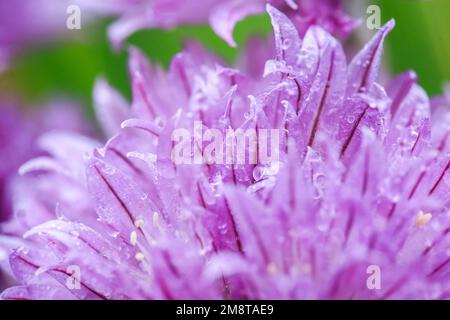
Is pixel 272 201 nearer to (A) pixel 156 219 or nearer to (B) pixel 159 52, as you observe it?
(A) pixel 156 219

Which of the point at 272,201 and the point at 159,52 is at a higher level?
the point at 159,52

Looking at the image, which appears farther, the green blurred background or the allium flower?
the green blurred background

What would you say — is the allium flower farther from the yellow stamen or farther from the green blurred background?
the green blurred background

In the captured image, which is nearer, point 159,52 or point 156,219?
point 156,219

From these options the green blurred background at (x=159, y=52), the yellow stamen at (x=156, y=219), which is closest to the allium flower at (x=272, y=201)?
the yellow stamen at (x=156, y=219)

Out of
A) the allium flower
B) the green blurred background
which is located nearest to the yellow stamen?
the allium flower

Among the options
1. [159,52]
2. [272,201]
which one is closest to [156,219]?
[272,201]

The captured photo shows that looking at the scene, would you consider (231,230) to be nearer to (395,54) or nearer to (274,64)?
(274,64)
